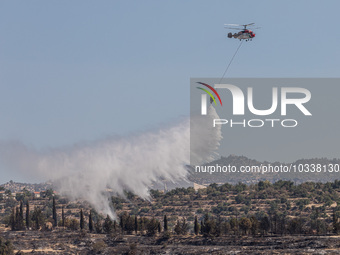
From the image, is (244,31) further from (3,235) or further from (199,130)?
(3,235)

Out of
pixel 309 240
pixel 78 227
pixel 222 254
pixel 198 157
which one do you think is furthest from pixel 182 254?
pixel 78 227

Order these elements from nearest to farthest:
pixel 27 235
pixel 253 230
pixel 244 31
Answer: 1. pixel 244 31
2. pixel 253 230
3. pixel 27 235

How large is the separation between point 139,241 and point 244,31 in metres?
56.4

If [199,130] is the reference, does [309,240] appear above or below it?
below

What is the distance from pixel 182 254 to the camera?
15025cm

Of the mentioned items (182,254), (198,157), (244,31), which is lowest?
(182,254)

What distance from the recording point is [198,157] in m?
184

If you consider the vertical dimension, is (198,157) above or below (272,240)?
above

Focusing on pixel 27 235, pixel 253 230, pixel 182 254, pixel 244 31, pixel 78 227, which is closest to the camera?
pixel 244 31

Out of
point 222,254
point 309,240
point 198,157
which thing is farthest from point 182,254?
point 198,157

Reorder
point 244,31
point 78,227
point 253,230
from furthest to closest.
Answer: point 78,227 → point 253,230 → point 244,31

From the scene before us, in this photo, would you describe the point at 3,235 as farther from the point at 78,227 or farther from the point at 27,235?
Answer: the point at 78,227

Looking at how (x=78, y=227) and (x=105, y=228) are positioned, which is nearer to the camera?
(x=105, y=228)

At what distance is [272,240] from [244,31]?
4364cm
